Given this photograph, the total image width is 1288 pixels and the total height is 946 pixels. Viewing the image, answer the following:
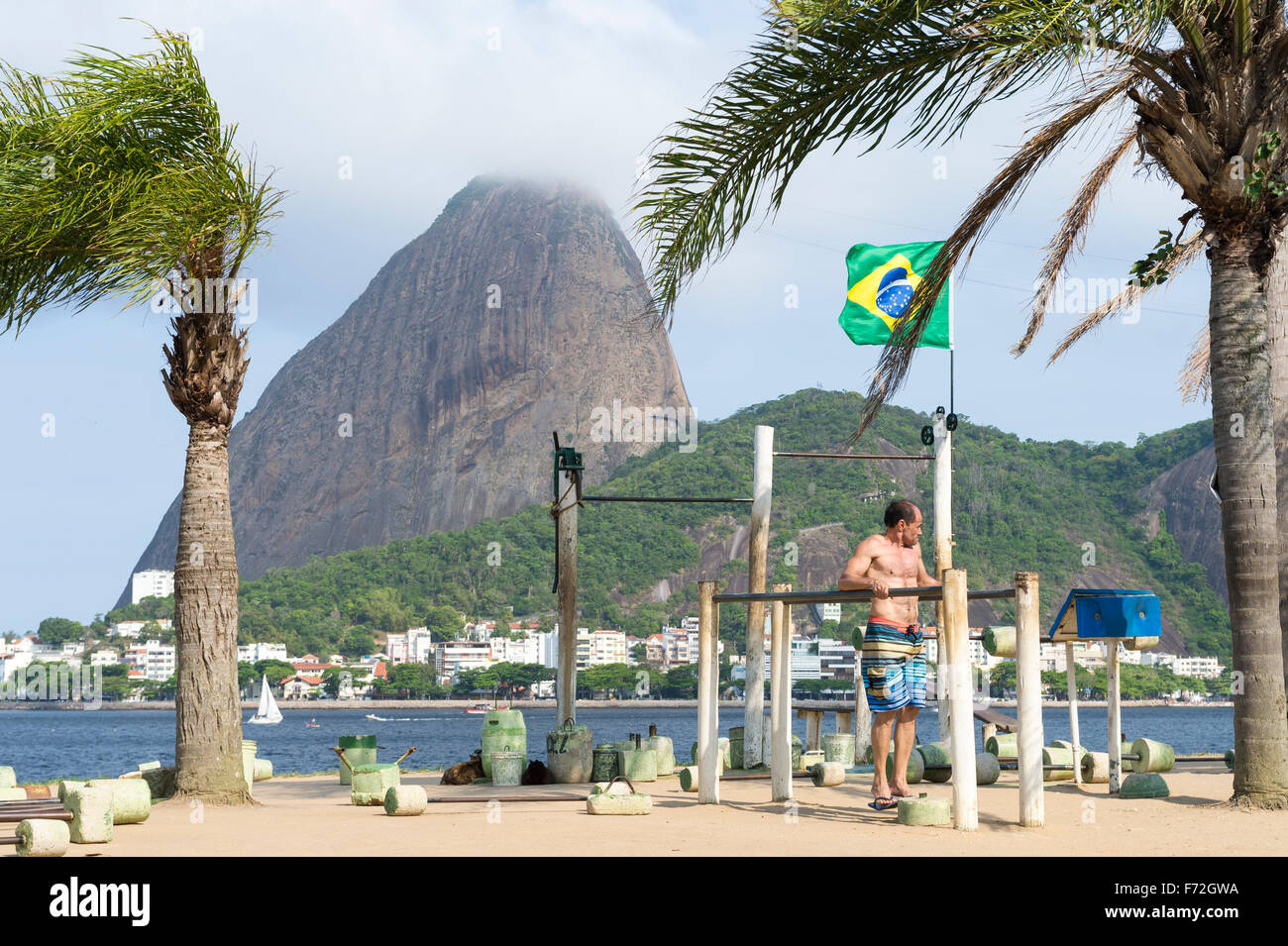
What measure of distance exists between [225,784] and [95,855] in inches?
166

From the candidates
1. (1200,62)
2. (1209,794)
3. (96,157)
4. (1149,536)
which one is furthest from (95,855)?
(1149,536)

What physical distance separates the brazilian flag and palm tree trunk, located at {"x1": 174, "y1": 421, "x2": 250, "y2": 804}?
22.0ft

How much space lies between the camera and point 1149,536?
148 metres

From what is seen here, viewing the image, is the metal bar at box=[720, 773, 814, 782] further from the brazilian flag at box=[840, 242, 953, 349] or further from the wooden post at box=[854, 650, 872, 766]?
the brazilian flag at box=[840, 242, 953, 349]

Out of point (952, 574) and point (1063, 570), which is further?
point (1063, 570)

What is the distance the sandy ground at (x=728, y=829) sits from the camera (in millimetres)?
6758

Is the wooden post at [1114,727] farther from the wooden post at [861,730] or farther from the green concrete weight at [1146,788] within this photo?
the wooden post at [861,730]

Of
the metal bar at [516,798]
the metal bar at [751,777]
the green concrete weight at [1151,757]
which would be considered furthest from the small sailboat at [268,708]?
the green concrete weight at [1151,757]

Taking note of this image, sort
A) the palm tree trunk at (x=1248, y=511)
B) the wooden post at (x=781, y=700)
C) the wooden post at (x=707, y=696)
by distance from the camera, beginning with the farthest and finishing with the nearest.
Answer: the wooden post at (x=707, y=696), the wooden post at (x=781, y=700), the palm tree trunk at (x=1248, y=511)

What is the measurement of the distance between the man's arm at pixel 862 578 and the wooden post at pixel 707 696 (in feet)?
3.26

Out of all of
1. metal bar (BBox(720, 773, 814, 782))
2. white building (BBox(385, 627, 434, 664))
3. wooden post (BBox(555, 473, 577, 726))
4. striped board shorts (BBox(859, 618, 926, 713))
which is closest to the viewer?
striped board shorts (BBox(859, 618, 926, 713))

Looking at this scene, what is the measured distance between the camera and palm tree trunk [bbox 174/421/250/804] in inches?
428

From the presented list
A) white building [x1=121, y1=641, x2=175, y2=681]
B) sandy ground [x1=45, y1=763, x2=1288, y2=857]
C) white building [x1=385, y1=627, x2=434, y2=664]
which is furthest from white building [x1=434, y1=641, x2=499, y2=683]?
sandy ground [x1=45, y1=763, x2=1288, y2=857]

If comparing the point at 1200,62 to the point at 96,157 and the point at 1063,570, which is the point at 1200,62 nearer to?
the point at 96,157
